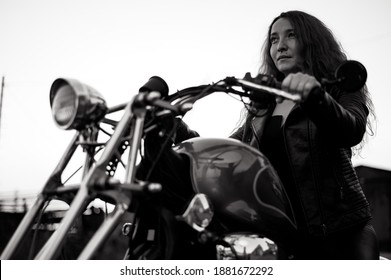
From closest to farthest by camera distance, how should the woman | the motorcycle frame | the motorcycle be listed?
the motorcycle frame
the motorcycle
the woman

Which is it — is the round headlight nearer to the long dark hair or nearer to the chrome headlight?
the chrome headlight

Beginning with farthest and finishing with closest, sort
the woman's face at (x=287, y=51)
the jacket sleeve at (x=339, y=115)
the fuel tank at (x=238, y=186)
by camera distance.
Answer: the woman's face at (x=287, y=51), the jacket sleeve at (x=339, y=115), the fuel tank at (x=238, y=186)

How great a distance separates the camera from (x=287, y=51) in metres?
2.74

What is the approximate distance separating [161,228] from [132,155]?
1.27ft

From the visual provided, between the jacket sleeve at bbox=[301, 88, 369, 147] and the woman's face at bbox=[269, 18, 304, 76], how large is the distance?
380 mm

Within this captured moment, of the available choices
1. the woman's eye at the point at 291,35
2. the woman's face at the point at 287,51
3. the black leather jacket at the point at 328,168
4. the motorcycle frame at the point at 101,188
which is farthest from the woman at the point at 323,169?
the motorcycle frame at the point at 101,188

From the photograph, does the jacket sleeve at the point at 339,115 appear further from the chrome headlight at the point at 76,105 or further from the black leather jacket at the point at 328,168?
the chrome headlight at the point at 76,105

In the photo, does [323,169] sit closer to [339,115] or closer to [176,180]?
[339,115]

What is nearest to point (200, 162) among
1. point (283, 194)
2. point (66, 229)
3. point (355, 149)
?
point (283, 194)

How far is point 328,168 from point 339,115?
39cm

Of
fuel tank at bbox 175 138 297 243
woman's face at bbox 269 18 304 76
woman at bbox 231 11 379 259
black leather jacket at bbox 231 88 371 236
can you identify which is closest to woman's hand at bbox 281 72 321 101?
woman at bbox 231 11 379 259

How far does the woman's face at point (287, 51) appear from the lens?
2.74 meters

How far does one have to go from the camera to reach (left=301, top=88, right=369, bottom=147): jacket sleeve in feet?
6.41
